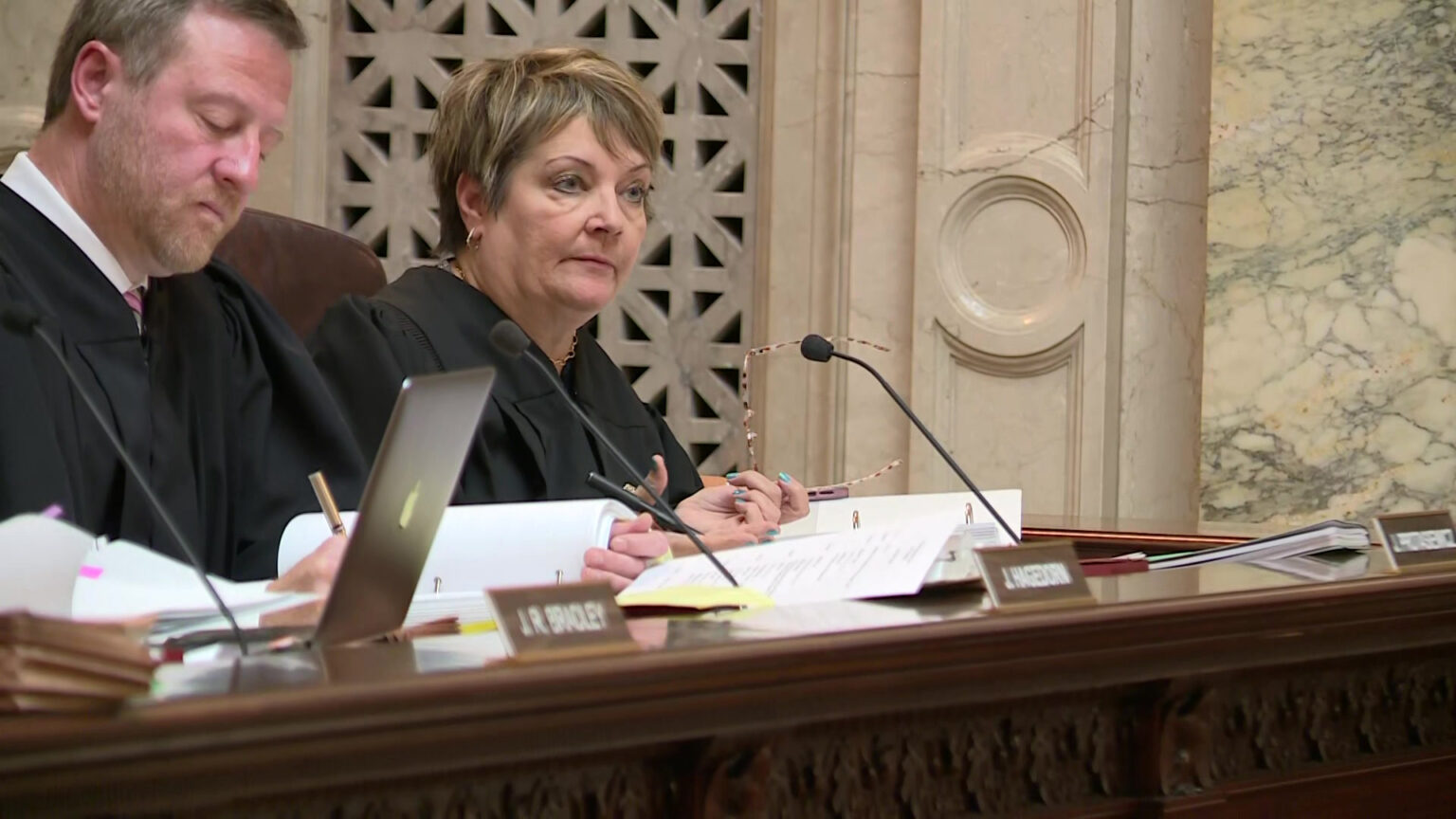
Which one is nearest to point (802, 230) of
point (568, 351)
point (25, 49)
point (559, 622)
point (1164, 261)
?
point (1164, 261)

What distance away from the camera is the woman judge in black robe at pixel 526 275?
297cm

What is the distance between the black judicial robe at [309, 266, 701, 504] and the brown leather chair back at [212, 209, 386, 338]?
278 millimetres

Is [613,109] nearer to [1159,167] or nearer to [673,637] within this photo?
[673,637]

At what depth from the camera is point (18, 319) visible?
65.9 inches

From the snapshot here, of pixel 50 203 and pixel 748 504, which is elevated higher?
pixel 50 203

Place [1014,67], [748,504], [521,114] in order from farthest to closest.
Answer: [1014,67]
[521,114]
[748,504]

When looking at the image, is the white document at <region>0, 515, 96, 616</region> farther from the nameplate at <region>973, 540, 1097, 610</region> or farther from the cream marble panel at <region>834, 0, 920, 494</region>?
the cream marble panel at <region>834, 0, 920, 494</region>

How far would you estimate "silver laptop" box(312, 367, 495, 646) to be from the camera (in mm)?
1333

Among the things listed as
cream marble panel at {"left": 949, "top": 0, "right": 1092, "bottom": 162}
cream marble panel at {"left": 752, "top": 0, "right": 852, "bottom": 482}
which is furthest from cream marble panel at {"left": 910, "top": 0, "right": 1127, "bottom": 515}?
cream marble panel at {"left": 752, "top": 0, "right": 852, "bottom": 482}

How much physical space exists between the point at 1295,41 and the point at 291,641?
13.1ft

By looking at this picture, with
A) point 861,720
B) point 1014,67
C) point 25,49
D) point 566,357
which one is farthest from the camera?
point 1014,67

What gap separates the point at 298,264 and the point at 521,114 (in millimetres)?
599

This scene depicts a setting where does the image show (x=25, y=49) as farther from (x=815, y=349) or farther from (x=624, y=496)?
(x=624, y=496)

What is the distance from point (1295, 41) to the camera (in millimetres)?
4738
